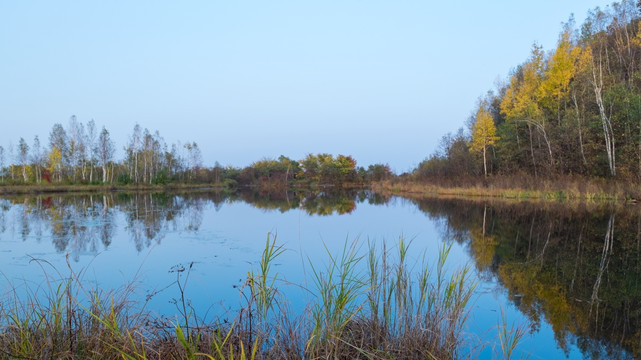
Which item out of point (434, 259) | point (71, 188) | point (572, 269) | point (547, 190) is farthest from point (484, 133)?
point (71, 188)

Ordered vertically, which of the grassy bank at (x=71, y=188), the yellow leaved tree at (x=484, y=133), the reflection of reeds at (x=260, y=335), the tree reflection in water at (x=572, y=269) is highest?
the yellow leaved tree at (x=484, y=133)

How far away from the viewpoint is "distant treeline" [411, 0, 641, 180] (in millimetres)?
18688

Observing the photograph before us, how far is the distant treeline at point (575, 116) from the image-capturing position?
18688 millimetres

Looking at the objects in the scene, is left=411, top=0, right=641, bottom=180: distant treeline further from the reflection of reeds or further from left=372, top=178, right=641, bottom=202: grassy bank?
the reflection of reeds

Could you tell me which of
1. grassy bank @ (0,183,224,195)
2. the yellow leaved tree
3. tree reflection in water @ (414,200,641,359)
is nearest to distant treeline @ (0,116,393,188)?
grassy bank @ (0,183,224,195)

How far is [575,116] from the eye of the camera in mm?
20859

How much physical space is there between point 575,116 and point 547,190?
518 centimetres

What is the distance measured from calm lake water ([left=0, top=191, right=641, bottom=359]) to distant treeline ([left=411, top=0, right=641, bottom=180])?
7.30 m

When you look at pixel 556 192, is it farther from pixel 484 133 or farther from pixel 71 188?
pixel 71 188

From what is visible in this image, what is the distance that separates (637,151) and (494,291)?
713 inches

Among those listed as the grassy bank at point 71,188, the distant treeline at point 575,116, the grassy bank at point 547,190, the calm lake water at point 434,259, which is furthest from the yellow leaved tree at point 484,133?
the grassy bank at point 71,188

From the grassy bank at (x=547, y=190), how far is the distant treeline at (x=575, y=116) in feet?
4.00

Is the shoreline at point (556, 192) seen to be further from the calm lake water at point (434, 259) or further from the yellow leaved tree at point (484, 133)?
the calm lake water at point (434, 259)

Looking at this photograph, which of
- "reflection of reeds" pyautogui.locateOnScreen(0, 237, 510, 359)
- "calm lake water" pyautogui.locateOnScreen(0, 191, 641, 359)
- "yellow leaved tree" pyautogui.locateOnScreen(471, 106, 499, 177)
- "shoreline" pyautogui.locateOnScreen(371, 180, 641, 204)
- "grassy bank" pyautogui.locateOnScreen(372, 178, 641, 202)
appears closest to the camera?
"reflection of reeds" pyautogui.locateOnScreen(0, 237, 510, 359)
